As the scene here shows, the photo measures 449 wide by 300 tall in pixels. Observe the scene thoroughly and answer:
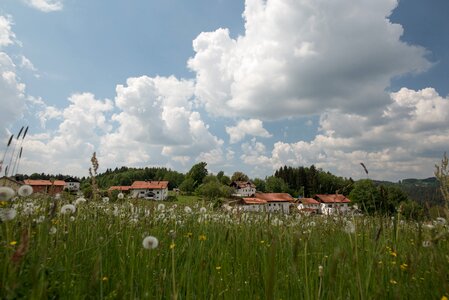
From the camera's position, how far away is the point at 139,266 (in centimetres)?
303

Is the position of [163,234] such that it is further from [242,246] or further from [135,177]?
[135,177]

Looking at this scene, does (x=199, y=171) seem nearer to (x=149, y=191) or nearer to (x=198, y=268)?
(x=149, y=191)

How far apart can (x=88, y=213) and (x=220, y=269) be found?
8.63ft

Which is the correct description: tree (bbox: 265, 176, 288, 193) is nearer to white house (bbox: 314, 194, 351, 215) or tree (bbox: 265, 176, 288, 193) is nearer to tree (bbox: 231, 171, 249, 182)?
tree (bbox: 231, 171, 249, 182)

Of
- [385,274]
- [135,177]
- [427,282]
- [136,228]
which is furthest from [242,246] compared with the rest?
[135,177]

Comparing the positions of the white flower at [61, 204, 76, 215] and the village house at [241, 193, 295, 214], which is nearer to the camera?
the white flower at [61, 204, 76, 215]

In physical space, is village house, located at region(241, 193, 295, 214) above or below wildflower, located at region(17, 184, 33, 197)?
below

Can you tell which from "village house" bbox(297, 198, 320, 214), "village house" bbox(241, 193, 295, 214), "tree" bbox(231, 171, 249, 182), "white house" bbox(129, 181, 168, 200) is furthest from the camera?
"tree" bbox(231, 171, 249, 182)

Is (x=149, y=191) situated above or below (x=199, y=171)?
below

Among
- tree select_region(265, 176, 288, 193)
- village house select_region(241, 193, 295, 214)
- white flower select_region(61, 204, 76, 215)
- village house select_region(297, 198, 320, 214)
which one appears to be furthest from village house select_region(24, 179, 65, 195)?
tree select_region(265, 176, 288, 193)

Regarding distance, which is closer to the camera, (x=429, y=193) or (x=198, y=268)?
(x=198, y=268)

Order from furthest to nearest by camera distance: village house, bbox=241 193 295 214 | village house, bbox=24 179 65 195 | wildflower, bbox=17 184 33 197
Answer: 1. village house, bbox=241 193 295 214
2. village house, bbox=24 179 65 195
3. wildflower, bbox=17 184 33 197

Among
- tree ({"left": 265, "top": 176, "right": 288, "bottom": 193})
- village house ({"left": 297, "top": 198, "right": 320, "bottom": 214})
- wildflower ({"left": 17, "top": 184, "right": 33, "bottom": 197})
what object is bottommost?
village house ({"left": 297, "top": 198, "right": 320, "bottom": 214})

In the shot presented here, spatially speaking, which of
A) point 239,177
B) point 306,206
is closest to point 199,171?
point 239,177
